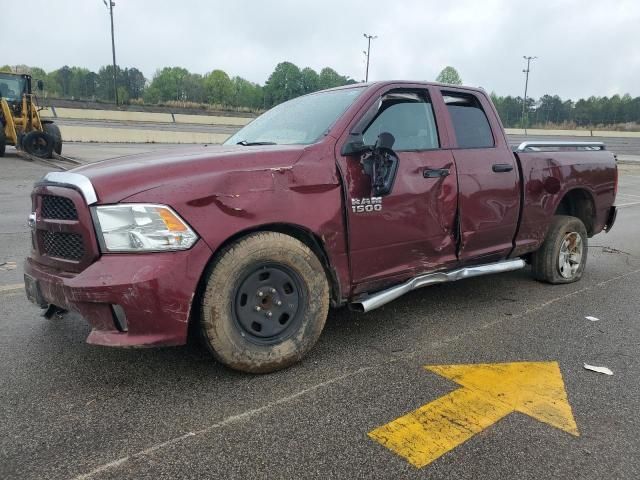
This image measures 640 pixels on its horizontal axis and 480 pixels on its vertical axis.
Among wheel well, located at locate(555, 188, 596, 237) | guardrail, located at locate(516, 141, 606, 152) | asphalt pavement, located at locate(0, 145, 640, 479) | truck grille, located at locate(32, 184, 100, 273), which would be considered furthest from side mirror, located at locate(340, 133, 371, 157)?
wheel well, located at locate(555, 188, 596, 237)

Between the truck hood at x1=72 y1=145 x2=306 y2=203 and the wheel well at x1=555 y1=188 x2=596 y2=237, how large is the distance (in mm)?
3677

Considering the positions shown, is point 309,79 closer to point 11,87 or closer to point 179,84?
point 179,84

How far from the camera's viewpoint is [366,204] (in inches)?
140

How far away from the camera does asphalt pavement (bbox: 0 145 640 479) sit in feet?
7.81

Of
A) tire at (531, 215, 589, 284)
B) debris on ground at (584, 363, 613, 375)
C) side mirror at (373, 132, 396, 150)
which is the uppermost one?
side mirror at (373, 132, 396, 150)

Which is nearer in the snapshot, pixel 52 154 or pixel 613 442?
Answer: pixel 613 442

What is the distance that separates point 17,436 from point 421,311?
10.2ft

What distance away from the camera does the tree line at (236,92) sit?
370ft

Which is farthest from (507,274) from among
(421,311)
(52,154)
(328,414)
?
(52,154)

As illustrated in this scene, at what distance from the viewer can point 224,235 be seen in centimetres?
298

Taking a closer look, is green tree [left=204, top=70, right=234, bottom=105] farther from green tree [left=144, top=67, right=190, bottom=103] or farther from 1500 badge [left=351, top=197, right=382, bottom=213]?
1500 badge [left=351, top=197, right=382, bottom=213]

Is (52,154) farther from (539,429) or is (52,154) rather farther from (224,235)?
(539,429)

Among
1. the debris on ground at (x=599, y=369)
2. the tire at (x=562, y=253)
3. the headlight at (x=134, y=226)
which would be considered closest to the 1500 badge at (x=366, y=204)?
the headlight at (x=134, y=226)

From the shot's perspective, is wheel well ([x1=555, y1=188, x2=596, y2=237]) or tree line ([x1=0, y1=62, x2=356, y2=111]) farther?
tree line ([x1=0, y1=62, x2=356, y2=111])
